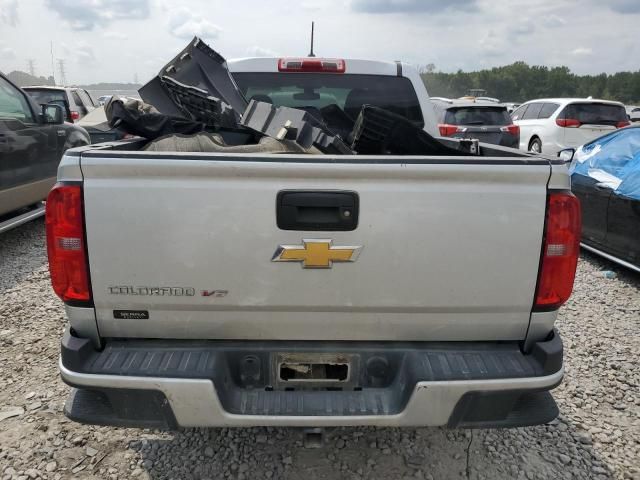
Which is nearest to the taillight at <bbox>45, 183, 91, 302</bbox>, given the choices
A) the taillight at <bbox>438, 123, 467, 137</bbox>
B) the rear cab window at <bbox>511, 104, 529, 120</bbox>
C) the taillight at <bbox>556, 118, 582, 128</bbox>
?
the taillight at <bbox>438, 123, 467, 137</bbox>

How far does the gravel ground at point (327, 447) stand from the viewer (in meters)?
2.58

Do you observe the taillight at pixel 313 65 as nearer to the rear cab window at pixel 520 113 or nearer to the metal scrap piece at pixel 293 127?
the metal scrap piece at pixel 293 127

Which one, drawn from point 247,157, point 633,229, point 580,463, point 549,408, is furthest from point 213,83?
point 633,229

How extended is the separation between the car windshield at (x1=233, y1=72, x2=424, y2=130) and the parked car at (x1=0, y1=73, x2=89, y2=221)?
10.5 feet

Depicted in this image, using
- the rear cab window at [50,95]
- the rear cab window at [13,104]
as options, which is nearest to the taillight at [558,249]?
the rear cab window at [13,104]

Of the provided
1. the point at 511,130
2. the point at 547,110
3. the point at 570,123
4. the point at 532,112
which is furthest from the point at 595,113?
the point at 511,130

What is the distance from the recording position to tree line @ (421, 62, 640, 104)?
59.0 meters

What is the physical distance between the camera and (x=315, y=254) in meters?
2.00

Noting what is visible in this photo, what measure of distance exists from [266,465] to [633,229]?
14.1 feet

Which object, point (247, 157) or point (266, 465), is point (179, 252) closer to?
point (247, 157)

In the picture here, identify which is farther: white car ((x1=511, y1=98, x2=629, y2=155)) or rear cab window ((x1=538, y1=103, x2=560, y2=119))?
rear cab window ((x1=538, y1=103, x2=560, y2=119))

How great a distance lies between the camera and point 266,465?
2619 millimetres

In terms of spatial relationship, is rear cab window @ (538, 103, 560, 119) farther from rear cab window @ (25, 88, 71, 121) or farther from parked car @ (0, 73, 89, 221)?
rear cab window @ (25, 88, 71, 121)

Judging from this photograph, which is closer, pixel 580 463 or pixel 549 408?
pixel 549 408
